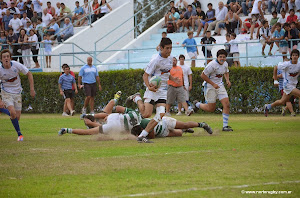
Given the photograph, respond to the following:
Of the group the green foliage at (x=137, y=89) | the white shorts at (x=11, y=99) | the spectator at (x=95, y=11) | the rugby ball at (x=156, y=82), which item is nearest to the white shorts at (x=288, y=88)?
the green foliage at (x=137, y=89)

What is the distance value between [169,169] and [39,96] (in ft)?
71.4

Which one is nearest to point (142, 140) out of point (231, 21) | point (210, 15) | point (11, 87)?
point (11, 87)

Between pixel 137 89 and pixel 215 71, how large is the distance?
38.7 ft

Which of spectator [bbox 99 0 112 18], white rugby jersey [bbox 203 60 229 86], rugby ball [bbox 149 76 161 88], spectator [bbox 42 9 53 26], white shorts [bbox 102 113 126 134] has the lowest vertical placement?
white shorts [bbox 102 113 126 134]

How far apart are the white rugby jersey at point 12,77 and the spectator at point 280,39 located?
13.7 metres

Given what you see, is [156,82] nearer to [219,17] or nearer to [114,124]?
[114,124]

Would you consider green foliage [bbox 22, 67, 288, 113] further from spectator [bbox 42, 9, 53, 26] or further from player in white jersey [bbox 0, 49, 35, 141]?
player in white jersey [bbox 0, 49, 35, 141]

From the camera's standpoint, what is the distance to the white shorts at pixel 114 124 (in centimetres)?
1232

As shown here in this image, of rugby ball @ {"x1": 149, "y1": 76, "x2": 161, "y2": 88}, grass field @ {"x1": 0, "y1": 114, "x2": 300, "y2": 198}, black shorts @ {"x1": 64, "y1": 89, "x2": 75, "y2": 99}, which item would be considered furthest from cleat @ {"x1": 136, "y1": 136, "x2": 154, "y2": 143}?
black shorts @ {"x1": 64, "y1": 89, "x2": 75, "y2": 99}

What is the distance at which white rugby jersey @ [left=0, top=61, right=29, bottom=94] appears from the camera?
42.1 feet

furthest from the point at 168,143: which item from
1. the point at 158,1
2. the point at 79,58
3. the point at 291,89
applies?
the point at 158,1

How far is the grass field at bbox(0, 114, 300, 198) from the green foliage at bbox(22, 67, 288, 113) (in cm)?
1072

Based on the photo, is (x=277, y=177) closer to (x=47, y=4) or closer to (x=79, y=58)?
(x=79, y=58)

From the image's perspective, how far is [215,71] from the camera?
1475 cm
